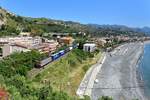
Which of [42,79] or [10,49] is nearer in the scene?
[42,79]

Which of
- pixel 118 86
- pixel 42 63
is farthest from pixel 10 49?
pixel 118 86

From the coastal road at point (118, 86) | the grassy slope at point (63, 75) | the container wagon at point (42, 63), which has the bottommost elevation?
the coastal road at point (118, 86)

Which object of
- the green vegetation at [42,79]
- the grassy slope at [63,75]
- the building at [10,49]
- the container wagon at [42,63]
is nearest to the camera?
the green vegetation at [42,79]

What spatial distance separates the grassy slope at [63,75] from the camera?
47.1m

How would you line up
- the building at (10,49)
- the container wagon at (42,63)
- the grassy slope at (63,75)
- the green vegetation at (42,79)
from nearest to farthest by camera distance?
the green vegetation at (42,79) < the grassy slope at (63,75) < the container wagon at (42,63) < the building at (10,49)

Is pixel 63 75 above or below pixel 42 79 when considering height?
below

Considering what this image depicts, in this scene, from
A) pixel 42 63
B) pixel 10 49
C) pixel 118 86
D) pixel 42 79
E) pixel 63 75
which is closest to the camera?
pixel 42 79

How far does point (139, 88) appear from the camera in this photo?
53.4 meters

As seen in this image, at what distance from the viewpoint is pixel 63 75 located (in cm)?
5550

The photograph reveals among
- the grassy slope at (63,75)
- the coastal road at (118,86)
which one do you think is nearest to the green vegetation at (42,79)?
the grassy slope at (63,75)

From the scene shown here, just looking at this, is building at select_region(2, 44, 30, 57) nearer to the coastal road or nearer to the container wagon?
the container wagon

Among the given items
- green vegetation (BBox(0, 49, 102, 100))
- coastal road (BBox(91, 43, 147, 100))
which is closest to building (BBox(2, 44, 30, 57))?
green vegetation (BBox(0, 49, 102, 100))

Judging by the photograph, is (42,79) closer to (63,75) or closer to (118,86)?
(63,75)

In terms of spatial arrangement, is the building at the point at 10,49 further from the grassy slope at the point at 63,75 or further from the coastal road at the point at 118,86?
the coastal road at the point at 118,86
